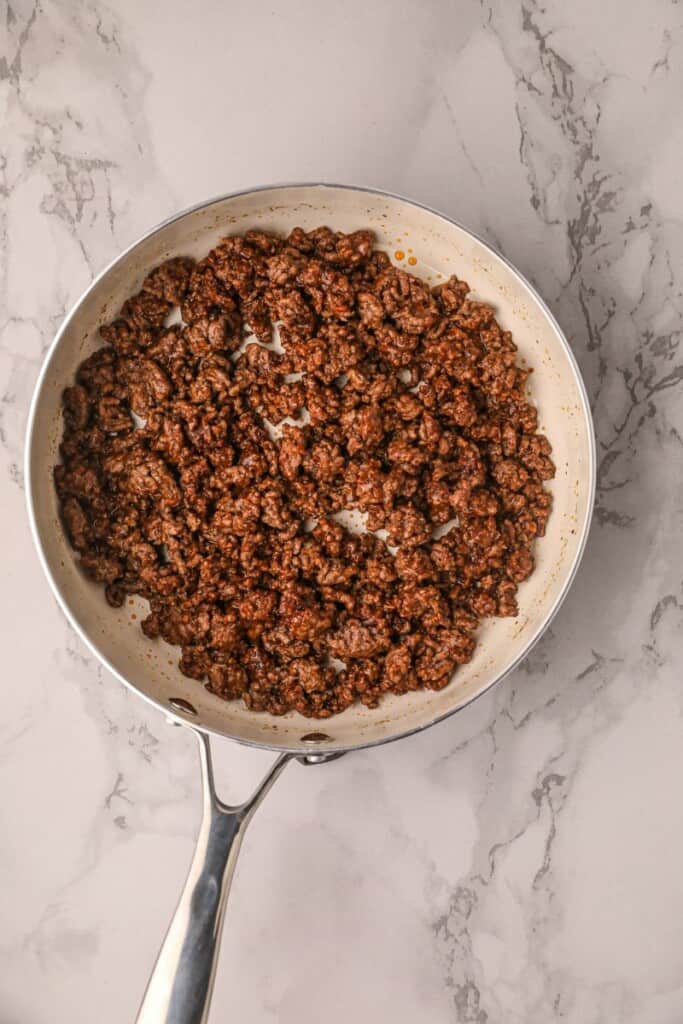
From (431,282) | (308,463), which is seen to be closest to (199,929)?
(308,463)

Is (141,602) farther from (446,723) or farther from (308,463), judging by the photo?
(446,723)

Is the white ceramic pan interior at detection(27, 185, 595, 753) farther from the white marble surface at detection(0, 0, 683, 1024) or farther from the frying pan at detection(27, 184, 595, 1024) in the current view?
the white marble surface at detection(0, 0, 683, 1024)

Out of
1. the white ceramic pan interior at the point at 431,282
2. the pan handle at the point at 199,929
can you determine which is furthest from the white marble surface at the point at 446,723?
the pan handle at the point at 199,929

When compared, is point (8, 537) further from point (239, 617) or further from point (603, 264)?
point (603, 264)

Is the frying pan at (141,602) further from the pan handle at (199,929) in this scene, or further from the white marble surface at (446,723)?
the white marble surface at (446,723)

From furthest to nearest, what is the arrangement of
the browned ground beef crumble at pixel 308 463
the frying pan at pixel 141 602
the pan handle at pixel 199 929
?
1. the browned ground beef crumble at pixel 308 463
2. the frying pan at pixel 141 602
3. the pan handle at pixel 199 929

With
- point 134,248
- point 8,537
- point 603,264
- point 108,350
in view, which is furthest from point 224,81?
point 8,537

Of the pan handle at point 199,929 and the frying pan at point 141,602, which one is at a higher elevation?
the frying pan at point 141,602
